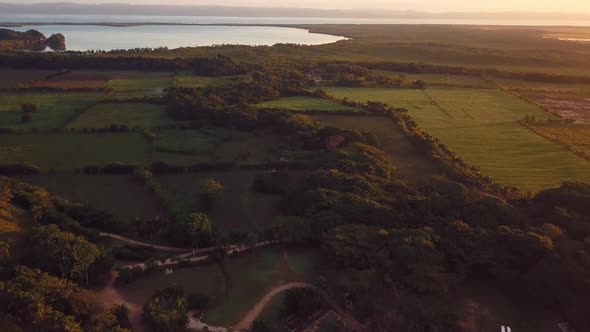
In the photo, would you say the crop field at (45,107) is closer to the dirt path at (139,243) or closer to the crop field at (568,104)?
the dirt path at (139,243)

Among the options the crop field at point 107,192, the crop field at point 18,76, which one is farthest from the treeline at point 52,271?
the crop field at point 18,76

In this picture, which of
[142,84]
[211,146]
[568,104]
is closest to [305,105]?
[211,146]

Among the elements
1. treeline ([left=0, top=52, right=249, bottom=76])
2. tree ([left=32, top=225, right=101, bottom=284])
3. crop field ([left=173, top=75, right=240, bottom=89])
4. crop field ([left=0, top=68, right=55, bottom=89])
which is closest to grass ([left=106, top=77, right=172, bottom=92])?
crop field ([left=173, top=75, right=240, bottom=89])

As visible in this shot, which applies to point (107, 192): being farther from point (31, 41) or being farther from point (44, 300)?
point (31, 41)

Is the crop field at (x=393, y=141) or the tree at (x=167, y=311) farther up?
the crop field at (x=393, y=141)

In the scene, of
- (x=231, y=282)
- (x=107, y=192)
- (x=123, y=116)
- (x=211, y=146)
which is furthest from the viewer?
(x=123, y=116)

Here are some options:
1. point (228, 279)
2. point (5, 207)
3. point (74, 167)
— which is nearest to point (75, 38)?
point (74, 167)
